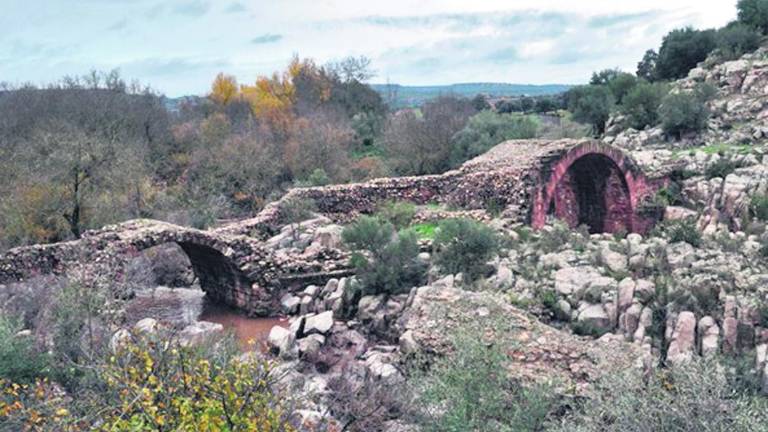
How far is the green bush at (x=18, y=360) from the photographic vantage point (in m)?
9.13

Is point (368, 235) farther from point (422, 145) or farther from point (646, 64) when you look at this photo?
point (646, 64)

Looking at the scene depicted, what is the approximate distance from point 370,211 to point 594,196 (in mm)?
6706

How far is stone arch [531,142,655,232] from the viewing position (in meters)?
18.9

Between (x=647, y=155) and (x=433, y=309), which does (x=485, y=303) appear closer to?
(x=433, y=309)

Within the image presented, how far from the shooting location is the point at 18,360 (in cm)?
927

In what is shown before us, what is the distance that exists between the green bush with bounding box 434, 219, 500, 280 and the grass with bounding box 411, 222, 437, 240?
1.84 metres

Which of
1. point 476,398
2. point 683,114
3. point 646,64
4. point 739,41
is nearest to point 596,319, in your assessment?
point 476,398

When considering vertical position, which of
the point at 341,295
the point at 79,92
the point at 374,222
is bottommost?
the point at 341,295

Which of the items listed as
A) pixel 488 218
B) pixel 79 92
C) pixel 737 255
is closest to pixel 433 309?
pixel 737 255

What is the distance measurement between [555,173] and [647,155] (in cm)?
414

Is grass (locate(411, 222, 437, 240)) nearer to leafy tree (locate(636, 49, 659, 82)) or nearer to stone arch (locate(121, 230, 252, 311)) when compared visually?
stone arch (locate(121, 230, 252, 311))

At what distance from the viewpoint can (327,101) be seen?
53.8 meters

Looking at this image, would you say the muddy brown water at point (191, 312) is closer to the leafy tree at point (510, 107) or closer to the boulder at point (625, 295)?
the boulder at point (625, 295)

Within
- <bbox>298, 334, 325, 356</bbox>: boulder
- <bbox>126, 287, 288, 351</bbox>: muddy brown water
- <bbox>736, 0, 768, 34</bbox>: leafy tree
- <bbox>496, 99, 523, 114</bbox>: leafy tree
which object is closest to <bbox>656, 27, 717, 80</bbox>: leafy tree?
<bbox>736, 0, 768, 34</bbox>: leafy tree
